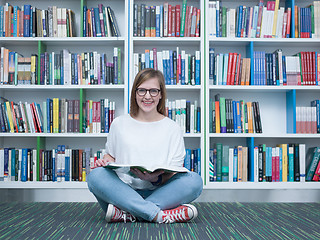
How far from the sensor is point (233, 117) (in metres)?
3.44

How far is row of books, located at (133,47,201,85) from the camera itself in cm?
343

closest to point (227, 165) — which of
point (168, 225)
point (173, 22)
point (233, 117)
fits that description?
point (233, 117)

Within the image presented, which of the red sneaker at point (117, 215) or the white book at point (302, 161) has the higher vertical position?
the white book at point (302, 161)

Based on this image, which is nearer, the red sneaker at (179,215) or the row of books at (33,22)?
the red sneaker at (179,215)

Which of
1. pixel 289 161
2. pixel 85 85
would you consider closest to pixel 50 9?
pixel 85 85

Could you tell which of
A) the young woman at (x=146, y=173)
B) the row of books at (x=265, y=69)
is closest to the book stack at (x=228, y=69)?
the row of books at (x=265, y=69)

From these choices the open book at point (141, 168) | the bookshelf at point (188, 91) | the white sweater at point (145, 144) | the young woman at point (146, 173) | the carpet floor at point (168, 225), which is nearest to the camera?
the carpet floor at point (168, 225)

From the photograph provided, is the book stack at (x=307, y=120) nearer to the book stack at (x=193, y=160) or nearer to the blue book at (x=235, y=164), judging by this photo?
the blue book at (x=235, y=164)

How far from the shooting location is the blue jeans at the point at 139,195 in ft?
6.66

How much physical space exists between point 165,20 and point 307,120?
4.71ft

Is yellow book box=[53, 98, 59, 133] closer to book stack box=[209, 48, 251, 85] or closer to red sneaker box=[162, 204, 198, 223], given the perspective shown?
book stack box=[209, 48, 251, 85]

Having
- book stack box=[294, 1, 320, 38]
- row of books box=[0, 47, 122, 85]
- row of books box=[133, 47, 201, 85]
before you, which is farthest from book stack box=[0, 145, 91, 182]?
book stack box=[294, 1, 320, 38]

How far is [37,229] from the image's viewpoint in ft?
6.28

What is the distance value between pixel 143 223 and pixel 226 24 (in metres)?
2.02
